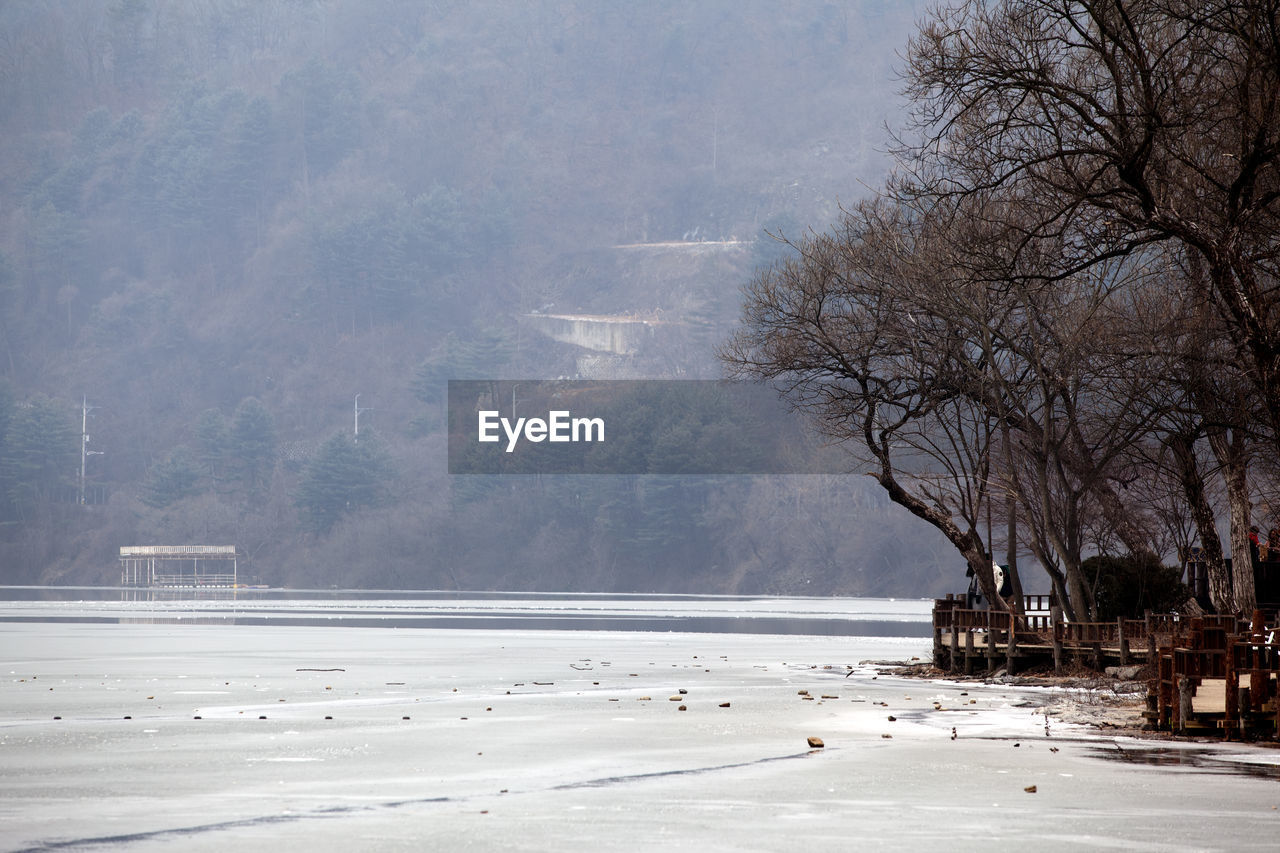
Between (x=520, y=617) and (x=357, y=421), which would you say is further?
(x=357, y=421)

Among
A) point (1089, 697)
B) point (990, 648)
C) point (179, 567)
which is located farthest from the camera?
point (179, 567)

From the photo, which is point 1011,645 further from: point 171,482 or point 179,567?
point 171,482

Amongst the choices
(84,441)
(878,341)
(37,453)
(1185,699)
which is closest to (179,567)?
(37,453)

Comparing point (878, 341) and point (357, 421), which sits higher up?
point (357, 421)

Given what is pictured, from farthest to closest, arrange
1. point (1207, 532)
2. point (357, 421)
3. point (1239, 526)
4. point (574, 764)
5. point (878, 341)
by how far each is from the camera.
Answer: point (357, 421) → point (878, 341) → point (1207, 532) → point (1239, 526) → point (574, 764)

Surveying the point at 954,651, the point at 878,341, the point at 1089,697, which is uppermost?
the point at 878,341

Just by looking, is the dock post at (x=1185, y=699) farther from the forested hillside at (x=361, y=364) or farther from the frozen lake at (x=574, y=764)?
the forested hillside at (x=361, y=364)

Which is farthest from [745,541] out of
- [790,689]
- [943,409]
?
[790,689]
